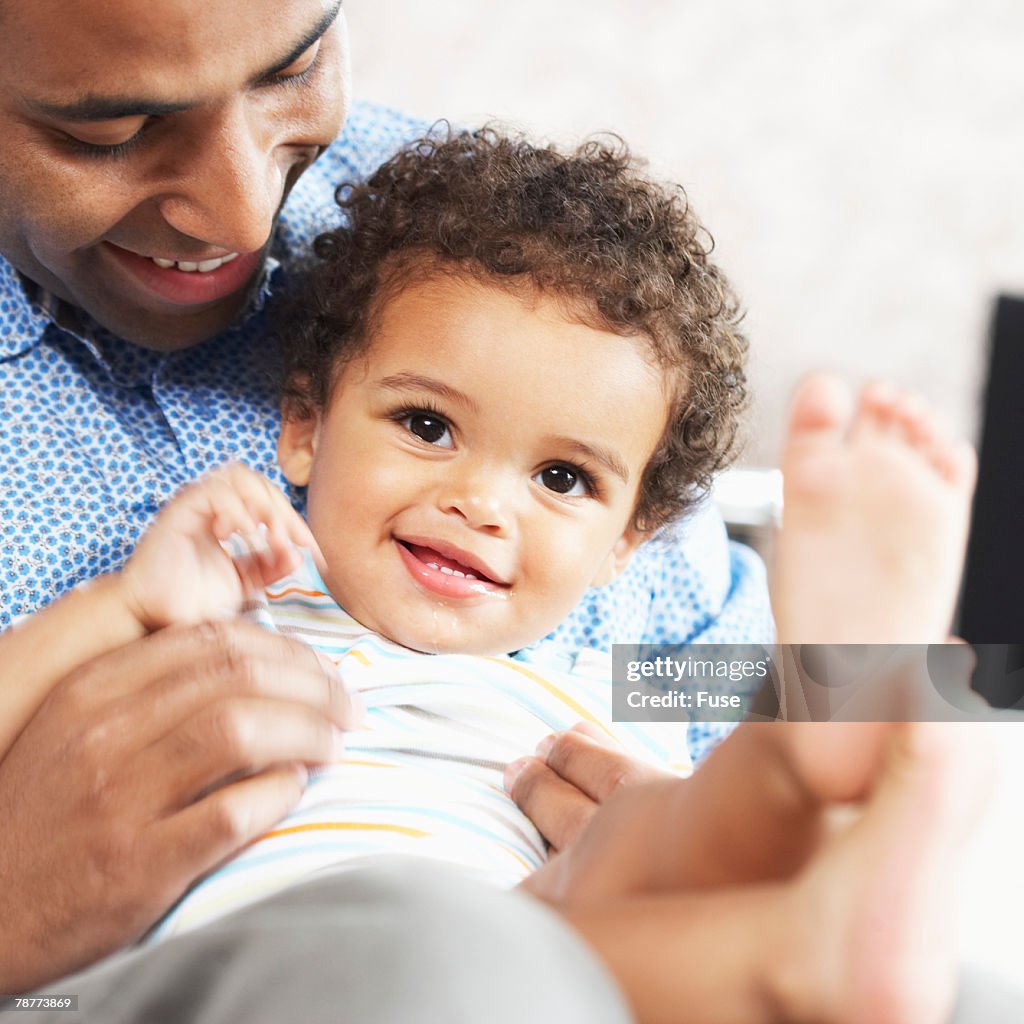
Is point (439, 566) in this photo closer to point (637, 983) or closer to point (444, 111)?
point (637, 983)

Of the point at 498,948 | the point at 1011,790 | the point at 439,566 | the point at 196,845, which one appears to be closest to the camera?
the point at 498,948

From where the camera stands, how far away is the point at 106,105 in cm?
96

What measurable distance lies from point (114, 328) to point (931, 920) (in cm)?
93

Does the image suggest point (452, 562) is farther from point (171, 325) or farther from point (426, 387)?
point (171, 325)

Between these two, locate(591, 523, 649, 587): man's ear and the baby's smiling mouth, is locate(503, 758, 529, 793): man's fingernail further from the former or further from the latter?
locate(591, 523, 649, 587): man's ear

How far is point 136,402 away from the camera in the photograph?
4.22 feet

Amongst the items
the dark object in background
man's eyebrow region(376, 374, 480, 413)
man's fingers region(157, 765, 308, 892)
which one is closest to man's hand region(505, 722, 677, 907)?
man's fingers region(157, 765, 308, 892)

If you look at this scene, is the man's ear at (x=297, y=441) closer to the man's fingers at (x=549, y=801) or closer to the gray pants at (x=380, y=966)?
the man's fingers at (x=549, y=801)

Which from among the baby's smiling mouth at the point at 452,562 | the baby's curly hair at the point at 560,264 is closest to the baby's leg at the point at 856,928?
the baby's smiling mouth at the point at 452,562

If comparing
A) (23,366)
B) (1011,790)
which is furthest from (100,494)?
(1011,790)

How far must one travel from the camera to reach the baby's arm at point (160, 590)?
1003mm

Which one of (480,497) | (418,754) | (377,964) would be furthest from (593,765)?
(377,964)

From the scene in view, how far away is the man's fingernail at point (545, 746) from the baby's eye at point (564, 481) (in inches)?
9.4

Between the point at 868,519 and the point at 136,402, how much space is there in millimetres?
814
